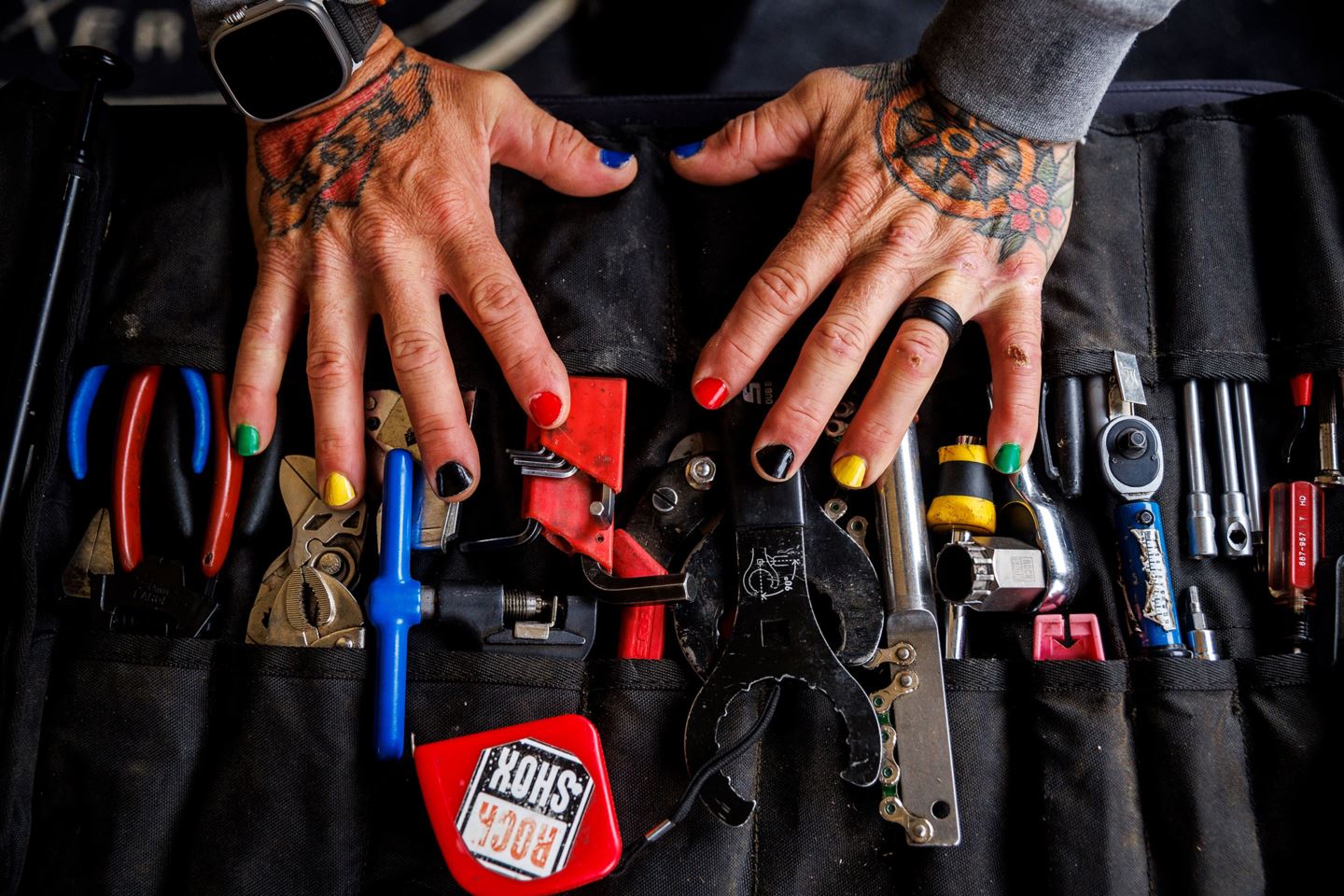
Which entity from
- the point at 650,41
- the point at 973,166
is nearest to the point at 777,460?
the point at 973,166

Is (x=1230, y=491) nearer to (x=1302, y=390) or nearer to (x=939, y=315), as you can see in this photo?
(x=1302, y=390)

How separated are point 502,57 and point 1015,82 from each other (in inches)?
58.0

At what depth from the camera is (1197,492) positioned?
45.2 inches

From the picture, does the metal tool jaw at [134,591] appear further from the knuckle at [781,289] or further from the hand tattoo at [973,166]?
the hand tattoo at [973,166]

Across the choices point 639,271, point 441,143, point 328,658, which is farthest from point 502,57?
point 328,658

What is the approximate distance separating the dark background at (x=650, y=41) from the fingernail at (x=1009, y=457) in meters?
1.42

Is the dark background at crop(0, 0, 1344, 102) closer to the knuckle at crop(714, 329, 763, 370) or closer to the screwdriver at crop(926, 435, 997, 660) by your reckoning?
the knuckle at crop(714, 329, 763, 370)

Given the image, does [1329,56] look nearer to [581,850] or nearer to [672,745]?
[672,745]

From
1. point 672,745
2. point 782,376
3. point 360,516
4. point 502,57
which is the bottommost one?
point 672,745

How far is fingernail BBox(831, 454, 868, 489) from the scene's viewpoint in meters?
1.11

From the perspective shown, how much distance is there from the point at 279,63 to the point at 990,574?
107 cm

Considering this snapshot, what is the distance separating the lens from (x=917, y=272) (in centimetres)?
120

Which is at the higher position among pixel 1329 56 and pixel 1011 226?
pixel 1329 56

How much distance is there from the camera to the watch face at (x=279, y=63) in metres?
1.18
